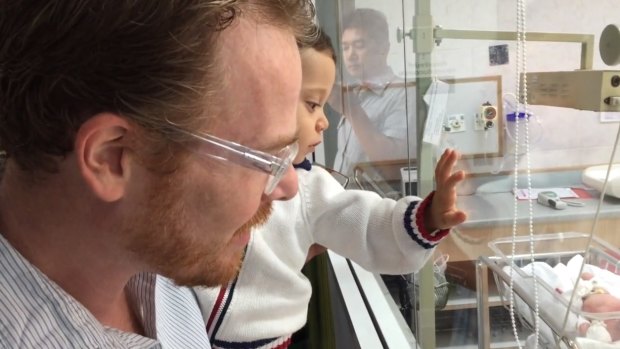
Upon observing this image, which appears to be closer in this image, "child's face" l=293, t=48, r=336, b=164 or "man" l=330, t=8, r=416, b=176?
"child's face" l=293, t=48, r=336, b=164

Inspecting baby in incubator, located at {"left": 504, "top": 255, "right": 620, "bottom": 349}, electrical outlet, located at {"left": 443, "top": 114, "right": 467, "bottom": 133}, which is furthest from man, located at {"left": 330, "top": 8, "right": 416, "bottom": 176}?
baby in incubator, located at {"left": 504, "top": 255, "right": 620, "bottom": 349}

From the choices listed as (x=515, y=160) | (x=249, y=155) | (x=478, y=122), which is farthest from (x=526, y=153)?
(x=249, y=155)

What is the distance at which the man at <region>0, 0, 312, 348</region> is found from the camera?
496 millimetres

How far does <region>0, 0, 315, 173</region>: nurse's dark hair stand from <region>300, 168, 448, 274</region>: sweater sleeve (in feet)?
1.34

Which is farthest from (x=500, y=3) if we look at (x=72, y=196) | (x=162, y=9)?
(x=72, y=196)

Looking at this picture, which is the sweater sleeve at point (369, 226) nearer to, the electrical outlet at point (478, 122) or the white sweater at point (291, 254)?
the white sweater at point (291, 254)

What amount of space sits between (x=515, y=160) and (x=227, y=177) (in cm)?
40

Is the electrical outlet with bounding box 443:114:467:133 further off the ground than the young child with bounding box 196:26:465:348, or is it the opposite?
the electrical outlet with bounding box 443:114:467:133

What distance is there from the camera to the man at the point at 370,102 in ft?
4.01

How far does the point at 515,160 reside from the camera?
2.54 ft

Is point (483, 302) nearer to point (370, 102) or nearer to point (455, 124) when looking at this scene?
point (455, 124)

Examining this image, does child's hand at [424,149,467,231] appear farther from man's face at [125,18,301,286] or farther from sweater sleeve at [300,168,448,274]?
man's face at [125,18,301,286]

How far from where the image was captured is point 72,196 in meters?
0.55

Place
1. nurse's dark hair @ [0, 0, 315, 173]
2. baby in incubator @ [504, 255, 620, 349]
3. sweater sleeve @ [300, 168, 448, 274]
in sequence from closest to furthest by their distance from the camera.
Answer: nurse's dark hair @ [0, 0, 315, 173], baby in incubator @ [504, 255, 620, 349], sweater sleeve @ [300, 168, 448, 274]
